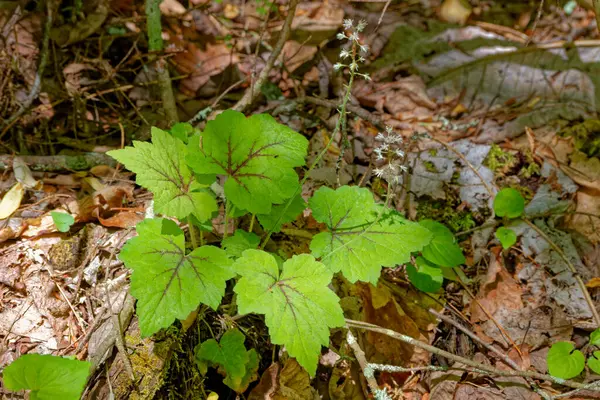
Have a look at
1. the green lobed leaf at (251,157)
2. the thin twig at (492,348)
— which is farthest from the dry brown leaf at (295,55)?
the thin twig at (492,348)

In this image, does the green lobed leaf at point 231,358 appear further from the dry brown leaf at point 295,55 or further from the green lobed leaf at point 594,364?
the dry brown leaf at point 295,55

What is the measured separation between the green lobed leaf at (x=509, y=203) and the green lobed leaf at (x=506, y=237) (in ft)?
0.38

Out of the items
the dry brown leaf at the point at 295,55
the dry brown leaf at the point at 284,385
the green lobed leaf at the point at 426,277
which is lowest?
the dry brown leaf at the point at 284,385

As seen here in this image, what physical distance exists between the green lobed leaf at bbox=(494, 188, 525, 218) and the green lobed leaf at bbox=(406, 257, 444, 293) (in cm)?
67

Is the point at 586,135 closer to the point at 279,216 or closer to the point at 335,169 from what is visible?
the point at 335,169

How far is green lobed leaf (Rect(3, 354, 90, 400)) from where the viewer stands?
156 centimetres

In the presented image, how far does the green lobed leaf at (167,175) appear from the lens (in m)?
1.86

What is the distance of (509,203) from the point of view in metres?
2.72

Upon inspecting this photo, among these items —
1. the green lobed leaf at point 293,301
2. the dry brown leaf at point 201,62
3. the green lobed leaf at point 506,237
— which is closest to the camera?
the green lobed leaf at point 293,301

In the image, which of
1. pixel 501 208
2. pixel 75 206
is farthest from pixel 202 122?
pixel 501 208

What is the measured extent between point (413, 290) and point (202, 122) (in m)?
1.87

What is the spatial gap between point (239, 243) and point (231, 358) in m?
0.53

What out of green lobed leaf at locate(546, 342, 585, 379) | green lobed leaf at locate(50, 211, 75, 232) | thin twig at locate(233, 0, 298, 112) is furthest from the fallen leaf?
Result: green lobed leaf at locate(546, 342, 585, 379)

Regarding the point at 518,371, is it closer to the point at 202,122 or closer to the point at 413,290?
the point at 413,290
